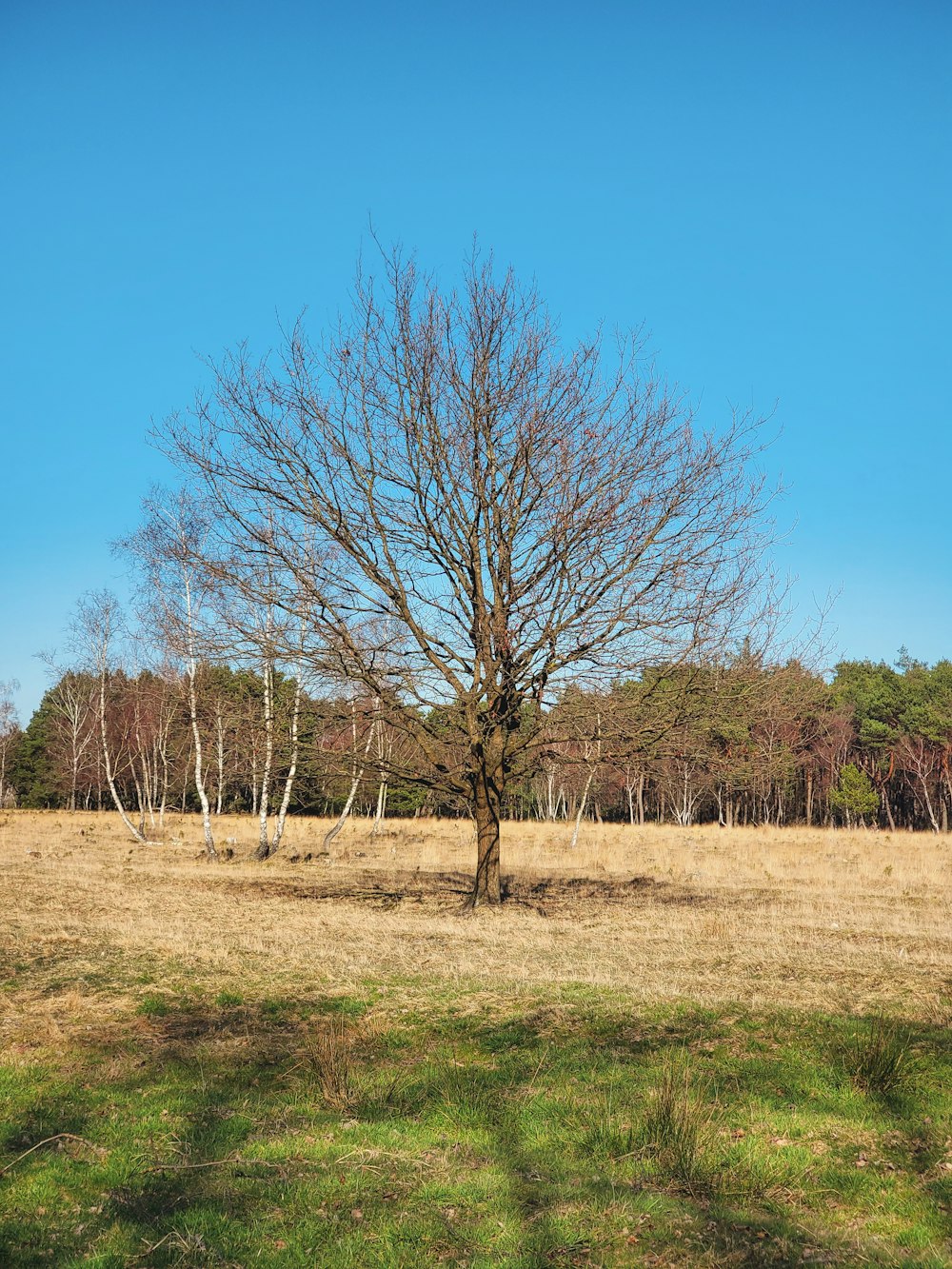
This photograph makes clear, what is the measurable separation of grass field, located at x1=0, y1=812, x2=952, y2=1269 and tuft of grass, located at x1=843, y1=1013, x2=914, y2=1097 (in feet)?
0.06

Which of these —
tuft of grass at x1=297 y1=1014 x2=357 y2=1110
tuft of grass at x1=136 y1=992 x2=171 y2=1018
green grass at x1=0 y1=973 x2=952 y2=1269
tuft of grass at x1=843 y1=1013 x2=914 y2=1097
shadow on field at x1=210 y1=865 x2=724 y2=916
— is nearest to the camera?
green grass at x1=0 y1=973 x2=952 y2=1269

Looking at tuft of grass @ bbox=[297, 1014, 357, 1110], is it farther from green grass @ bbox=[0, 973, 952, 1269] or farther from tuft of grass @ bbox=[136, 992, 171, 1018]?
tuft of grass @ bbox=[136, 992, 171, 1018]

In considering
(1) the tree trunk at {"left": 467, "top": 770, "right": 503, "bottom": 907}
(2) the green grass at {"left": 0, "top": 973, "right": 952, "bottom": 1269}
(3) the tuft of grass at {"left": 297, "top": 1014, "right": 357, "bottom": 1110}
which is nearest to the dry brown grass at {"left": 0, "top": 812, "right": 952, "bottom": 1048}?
(1) the tree trunk at {"left": 467, "top": 770, "right": 503, "bottom": 907}

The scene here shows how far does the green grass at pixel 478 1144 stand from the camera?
3973mm

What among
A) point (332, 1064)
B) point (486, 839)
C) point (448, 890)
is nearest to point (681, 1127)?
point (332, 1064)

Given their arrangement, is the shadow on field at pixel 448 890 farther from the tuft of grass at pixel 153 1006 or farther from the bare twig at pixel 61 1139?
the bare twig at pixel 61 1139

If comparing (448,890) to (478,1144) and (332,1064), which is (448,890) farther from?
(478,1144)

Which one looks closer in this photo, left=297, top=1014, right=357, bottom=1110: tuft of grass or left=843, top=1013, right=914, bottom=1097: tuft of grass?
left=297, top=1014, right=357, bottom=1110: tuft of grass

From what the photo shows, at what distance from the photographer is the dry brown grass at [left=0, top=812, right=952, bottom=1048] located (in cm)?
866

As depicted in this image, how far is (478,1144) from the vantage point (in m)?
4.94

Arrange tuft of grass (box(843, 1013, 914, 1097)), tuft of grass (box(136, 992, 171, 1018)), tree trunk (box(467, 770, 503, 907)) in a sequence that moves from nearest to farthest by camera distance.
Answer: tuft of grass (box(843, 1013, 914, 1097)), tuft of grass (box(136, 992, 171, 1018)), tree trunk (box(467, 770, 503, 907))

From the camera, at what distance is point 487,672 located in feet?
43.9

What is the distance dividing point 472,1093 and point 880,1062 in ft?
8.60

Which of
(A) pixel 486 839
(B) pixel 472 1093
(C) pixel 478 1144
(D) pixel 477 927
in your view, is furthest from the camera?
(A) pixel 486 839
